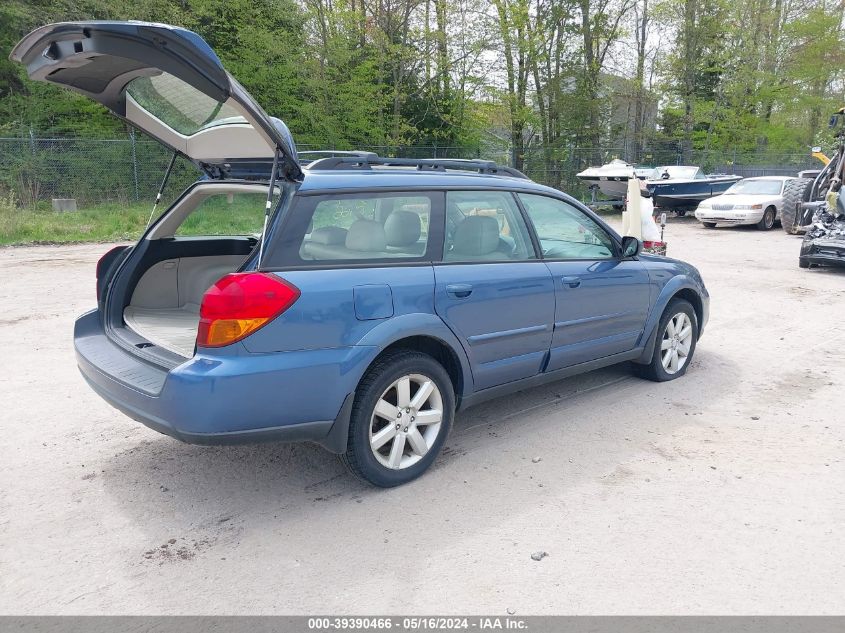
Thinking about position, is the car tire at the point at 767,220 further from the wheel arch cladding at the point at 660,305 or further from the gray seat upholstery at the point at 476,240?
the gray seat upholstery at the point at 476,240

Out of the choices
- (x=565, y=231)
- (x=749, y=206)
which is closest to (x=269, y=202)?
(x=565, y=231)

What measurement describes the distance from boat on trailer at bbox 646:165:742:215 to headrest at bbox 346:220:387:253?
1983 centimetres

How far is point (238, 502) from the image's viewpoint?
361 cm

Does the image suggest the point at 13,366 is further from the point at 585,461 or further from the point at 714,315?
the point at 714,315

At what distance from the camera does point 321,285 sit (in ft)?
10.9

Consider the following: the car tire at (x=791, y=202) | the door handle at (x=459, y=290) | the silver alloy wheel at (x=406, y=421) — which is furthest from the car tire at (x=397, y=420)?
the car tire at (x=791, y=202)

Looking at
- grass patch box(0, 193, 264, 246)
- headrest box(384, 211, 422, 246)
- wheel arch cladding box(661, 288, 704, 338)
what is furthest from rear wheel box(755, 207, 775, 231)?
headrest box(384, 211, 422, 246)

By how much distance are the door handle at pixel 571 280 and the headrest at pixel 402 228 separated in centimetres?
→ 114

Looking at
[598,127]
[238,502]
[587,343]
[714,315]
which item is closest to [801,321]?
[714,315]

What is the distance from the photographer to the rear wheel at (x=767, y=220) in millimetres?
19328

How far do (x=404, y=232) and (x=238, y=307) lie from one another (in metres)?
1.09

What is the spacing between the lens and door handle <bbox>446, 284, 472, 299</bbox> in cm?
384

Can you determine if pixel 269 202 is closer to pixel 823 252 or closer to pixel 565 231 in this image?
pixel 565 231

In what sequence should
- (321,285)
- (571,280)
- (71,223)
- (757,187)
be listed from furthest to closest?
(757,187), (71,223), (571,280), (321,285)
